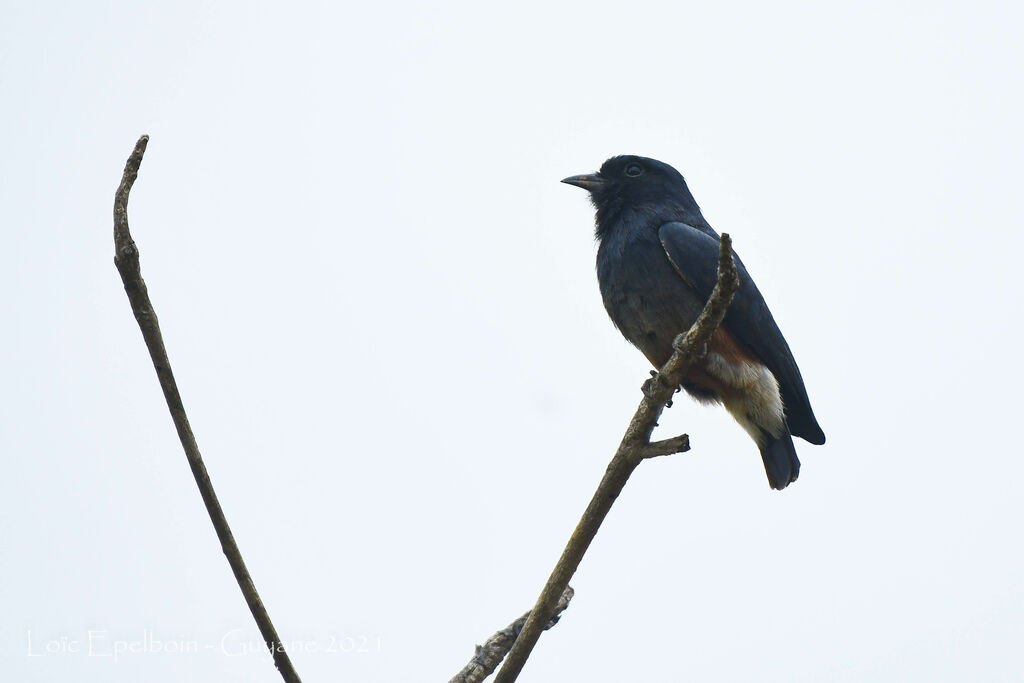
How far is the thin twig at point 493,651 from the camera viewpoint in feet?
11.9

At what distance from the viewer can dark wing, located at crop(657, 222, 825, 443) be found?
5.55m

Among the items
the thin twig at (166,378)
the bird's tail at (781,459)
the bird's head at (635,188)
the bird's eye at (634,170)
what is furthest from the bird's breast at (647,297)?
the thin twig at (166,378)

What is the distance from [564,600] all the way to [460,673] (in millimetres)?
457

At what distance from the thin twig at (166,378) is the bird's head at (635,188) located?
13.9 feet

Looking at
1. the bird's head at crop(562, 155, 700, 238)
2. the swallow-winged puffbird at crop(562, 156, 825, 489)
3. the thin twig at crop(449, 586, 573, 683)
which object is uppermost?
the bird's head at crop(562, 155, 700, 238)

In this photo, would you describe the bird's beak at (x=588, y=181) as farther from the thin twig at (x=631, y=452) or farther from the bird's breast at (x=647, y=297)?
the thin twig at (x=631, y=452)

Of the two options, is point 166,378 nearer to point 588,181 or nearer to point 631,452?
point 631,452

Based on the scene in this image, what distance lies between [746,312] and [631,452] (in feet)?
7.46

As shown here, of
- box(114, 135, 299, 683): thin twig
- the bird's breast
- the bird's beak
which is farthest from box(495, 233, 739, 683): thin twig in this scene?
the bird's beak

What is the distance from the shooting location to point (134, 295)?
86.1 inches

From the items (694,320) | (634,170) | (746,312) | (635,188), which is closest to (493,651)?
(694,320)

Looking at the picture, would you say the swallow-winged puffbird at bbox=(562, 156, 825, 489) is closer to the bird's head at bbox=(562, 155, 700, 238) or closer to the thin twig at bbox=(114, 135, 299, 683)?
the bird's head at bbox=(562, 155, 700, 238)

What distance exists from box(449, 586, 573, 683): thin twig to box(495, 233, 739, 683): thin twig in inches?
5.1

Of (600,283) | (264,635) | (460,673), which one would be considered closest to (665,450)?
(460,673)
